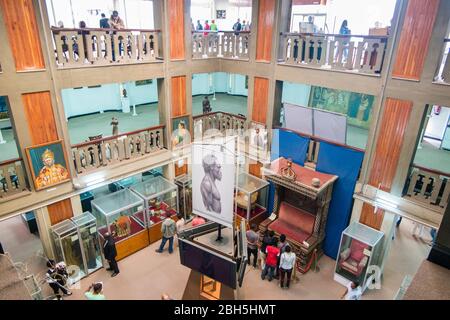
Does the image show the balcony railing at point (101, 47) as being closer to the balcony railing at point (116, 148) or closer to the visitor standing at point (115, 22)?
the visitor standing at point (115, 22)

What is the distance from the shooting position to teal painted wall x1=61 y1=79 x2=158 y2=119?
1989 centimetres

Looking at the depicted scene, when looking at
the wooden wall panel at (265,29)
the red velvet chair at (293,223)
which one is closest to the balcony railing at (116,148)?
the wooden wall panel at (265,29)

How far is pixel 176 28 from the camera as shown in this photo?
36.3 ft

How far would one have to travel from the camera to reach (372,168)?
31.3 feet

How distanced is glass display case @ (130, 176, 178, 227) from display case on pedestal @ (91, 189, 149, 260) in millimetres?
381

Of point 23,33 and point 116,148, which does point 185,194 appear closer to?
point 116,148

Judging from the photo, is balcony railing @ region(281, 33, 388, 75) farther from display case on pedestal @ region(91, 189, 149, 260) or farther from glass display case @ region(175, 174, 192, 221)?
display case on pedestal @ region(91, 189, 149, 260)

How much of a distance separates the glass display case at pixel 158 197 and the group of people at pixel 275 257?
12.2ft

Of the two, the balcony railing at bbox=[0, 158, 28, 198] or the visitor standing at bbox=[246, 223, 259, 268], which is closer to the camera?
the balcony railing at bbox=[0, 158, 28, 198]

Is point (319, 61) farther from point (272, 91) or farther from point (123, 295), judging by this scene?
point (123, 295)

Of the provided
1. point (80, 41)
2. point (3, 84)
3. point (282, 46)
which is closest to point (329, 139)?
point (282, 46)

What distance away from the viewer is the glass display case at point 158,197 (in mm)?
12031

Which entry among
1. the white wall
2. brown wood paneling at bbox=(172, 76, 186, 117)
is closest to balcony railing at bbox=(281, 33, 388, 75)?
brown wood paneling at bbox=(172, 76, 186, 117)

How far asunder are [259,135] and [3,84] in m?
8.28
